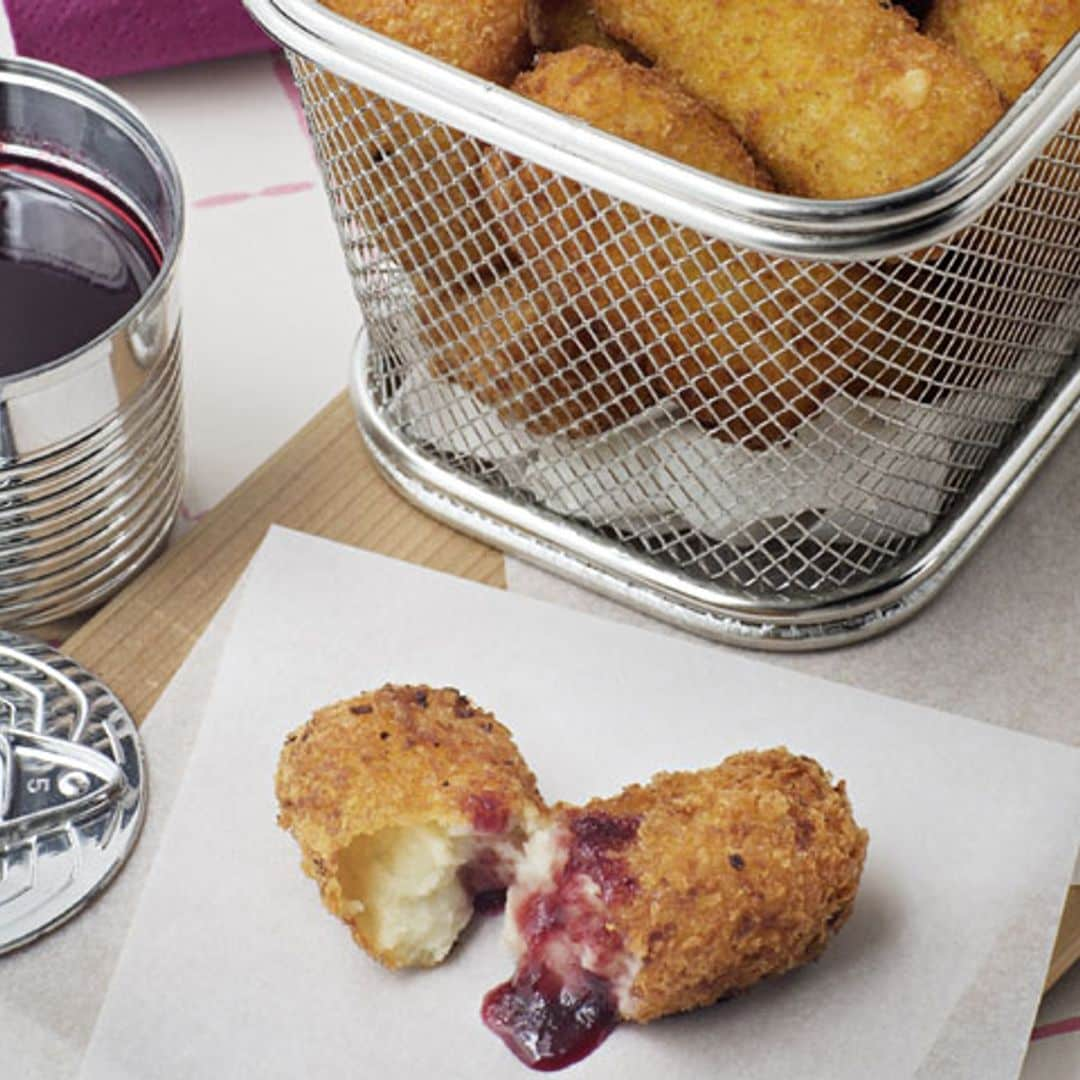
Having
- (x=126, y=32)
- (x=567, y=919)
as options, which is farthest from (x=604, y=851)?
(x=126, y=32)

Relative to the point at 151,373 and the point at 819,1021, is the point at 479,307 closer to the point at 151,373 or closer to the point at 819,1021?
the point at 151,373

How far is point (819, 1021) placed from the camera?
916 mm

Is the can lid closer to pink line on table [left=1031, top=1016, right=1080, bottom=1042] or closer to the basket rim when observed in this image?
the basket rim

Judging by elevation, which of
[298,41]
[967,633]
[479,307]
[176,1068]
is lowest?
[176,1068]

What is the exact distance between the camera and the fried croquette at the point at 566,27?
1.09 m

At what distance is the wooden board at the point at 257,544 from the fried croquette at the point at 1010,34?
0.43 metres

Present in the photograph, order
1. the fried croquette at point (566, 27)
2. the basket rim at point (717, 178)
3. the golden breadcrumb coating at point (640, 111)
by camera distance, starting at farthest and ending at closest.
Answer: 1. the fried croquette at point (566, 27)
2. the golden breadcrumb coating at point (640, 111)
3. the basket rim at point (717, 178)

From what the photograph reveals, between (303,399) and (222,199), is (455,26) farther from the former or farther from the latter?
(222,199)

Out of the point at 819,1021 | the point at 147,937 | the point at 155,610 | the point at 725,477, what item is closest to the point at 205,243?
the point at 155,610

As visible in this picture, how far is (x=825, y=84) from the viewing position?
992 mm

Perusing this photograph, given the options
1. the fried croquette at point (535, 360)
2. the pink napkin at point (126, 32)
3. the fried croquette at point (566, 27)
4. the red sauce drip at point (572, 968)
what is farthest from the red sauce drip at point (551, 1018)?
the pink napkin at point (126, 32)

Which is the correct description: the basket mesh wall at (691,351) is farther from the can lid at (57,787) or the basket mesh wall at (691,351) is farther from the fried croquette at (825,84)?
the can lid at (57,787)

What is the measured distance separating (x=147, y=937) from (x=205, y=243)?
70 centimetres

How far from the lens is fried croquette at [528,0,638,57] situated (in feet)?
3.58
